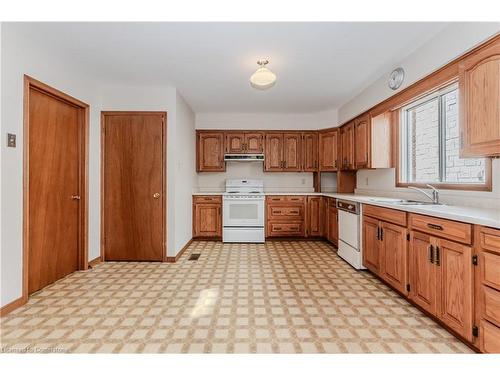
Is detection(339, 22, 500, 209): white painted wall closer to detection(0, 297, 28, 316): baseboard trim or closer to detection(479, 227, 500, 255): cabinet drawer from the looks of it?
detection(479, 227, 500, 255): cabinet drawer

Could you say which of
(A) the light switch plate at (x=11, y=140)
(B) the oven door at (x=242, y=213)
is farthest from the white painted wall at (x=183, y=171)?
(A) the light switch plate at (x=11, y=140)

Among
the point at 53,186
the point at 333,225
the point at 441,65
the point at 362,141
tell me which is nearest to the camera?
the point at 441,65

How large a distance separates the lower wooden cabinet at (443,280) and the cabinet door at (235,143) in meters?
3.58

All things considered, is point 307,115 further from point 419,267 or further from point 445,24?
point 419,267

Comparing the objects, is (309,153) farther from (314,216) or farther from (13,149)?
(13,149)

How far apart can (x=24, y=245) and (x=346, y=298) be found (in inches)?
116

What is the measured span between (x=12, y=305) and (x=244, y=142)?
4.04 meters

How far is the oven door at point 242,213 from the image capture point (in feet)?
16.3

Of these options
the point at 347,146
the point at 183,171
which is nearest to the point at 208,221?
the point at 183,171

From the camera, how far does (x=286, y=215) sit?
508cm

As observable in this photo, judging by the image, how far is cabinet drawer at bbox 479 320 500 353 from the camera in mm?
1577

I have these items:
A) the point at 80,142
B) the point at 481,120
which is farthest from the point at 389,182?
the point at 80,142

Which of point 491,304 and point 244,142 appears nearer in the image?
point 491,304

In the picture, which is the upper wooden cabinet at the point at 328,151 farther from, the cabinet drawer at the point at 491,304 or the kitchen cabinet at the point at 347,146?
the cabinet drawer at the point at 491,304
